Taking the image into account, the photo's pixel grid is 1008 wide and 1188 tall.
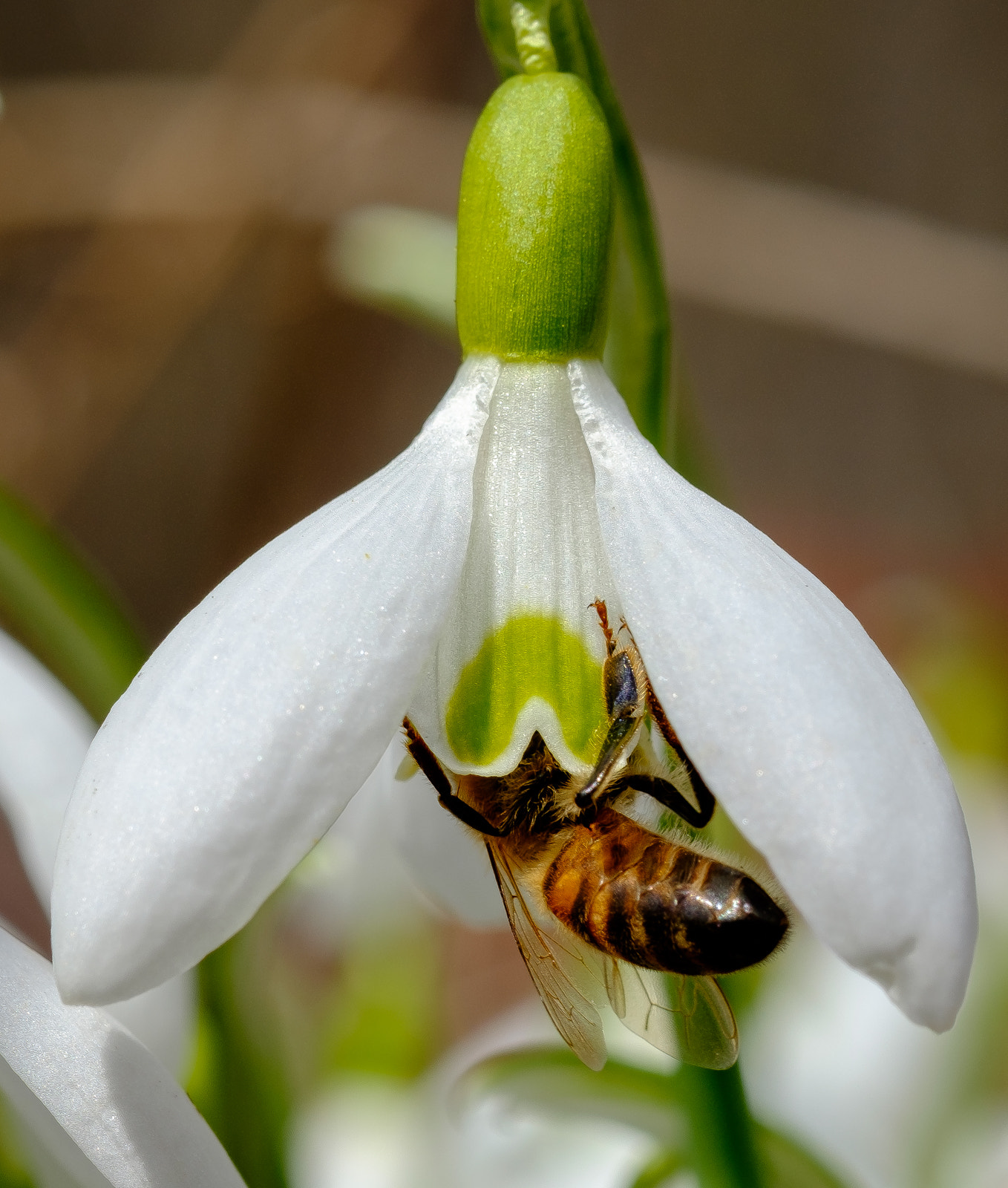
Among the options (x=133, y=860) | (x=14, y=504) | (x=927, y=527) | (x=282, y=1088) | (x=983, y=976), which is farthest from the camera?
(x=927, y=527)

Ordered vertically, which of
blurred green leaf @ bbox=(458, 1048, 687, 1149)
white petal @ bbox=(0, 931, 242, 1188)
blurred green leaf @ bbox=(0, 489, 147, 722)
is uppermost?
blurred green leaf @ bbox=(0, 489, 147, 722)

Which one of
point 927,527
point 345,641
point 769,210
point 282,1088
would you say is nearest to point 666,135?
point 769,210

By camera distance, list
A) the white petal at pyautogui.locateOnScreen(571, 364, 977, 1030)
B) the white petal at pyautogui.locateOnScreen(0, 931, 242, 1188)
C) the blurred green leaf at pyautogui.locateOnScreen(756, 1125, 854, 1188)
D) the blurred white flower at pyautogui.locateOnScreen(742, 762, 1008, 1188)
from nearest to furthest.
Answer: the white petal at pyautogui.locateOnScreen(571, 364, 977, 1030), the white petal at pyautogui.locateOnScreen(0, 931, 242, 1188), the blurred green leaf at pyautogui.locateOnScreen(756, 1125, 854, 1188), the blurred white flower at pyautogui.locateOnScreen(742, 762, 1008, 1188)

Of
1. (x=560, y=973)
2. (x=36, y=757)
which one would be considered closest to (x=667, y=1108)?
(x=560, y=973)

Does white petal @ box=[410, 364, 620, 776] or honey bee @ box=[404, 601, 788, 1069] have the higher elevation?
white petal @ box=[410, 364, 620, 776]

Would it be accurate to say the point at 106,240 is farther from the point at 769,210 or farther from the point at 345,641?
the point at 345,641

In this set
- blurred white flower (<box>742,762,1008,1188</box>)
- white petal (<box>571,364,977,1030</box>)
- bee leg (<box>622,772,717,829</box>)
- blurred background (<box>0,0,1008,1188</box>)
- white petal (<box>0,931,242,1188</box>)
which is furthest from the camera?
blurred background (<box>0,0,1008,1188</box>)

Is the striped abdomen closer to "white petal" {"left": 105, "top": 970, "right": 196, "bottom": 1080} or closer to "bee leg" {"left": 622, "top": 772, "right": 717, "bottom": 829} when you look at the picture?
"bee leg" {"left": 622, "top": 772, "right": 717, "bottom": 829}

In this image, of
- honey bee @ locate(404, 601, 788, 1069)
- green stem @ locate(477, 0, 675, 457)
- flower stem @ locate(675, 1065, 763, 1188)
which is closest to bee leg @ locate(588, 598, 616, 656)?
honey bee @ locate(404, 601, 788, 1069)
